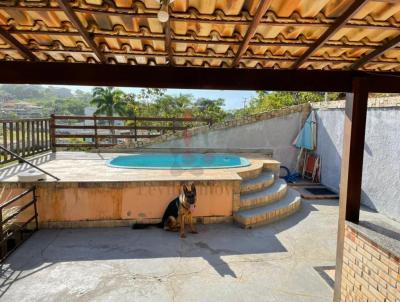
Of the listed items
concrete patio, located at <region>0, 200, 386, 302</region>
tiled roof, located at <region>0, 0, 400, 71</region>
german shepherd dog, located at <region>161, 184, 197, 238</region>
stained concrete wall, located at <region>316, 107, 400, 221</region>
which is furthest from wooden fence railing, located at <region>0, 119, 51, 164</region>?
stained concrete wall, located at <region>316, 107, 400, 221</region>

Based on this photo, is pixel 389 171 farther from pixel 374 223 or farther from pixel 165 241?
pixel 165 241

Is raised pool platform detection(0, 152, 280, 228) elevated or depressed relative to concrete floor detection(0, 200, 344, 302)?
elevated

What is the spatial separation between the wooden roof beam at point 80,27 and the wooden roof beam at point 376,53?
8.62ft

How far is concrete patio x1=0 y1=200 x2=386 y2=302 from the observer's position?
3.88 meters

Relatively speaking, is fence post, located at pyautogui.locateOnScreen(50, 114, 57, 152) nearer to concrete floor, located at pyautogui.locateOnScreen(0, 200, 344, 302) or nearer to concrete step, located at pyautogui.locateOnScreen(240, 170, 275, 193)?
concrete floor, located at pyautogui.locateOnScreen(0, 200, 344, 302)

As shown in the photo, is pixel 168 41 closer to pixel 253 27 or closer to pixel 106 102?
pixel 253 27

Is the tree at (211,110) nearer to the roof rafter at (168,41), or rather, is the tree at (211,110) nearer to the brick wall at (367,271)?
the brick wall at (367,271)

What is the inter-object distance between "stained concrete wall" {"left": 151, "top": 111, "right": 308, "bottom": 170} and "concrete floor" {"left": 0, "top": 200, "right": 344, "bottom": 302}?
5.22 meters

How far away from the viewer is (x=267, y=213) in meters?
6.48

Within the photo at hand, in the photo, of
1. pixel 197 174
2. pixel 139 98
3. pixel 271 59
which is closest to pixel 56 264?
pixel 197 174

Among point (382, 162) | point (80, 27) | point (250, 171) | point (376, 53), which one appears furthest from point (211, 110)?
point (80, 27)

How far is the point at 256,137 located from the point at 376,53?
852cm

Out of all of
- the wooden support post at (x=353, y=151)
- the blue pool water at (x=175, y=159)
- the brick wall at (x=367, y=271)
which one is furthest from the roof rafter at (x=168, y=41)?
the blue pool water at (x=175, y=159)

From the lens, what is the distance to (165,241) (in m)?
5.46
